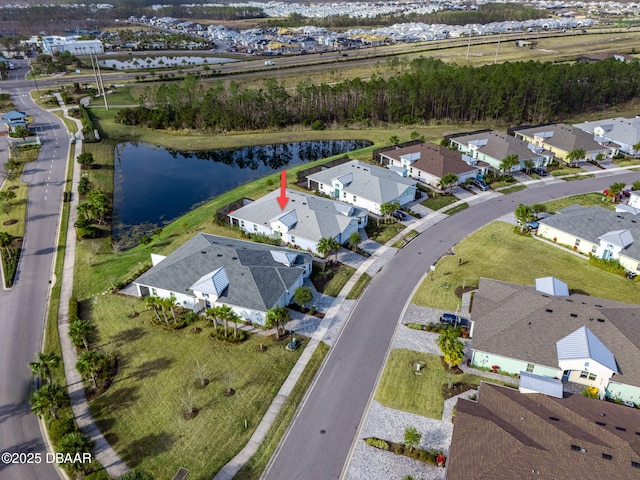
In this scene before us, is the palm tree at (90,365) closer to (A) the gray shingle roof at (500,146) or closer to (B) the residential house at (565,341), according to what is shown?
(B) the residential house at (565,341)

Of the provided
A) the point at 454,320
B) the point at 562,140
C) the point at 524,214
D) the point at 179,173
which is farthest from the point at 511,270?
the point at 179,173

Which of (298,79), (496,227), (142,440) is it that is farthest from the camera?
(298,79)

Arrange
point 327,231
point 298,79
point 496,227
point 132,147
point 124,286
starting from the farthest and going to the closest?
point 298,79, point 132,147, point 496,227, point 327,231, point 124,286

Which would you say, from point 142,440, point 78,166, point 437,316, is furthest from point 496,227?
point 78,166

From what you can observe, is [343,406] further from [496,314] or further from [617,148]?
[617,148]

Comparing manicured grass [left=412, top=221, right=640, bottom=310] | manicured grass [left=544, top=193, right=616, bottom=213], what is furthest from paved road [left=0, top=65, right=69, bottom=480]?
manicured grass [left=544, top=193, right=616, bottom=213]

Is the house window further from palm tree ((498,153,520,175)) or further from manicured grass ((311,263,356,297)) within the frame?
palm tree ((498,153,520,175))

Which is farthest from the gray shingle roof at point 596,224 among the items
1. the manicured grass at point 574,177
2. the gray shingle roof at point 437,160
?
the gray shingle roof at point 437,160
